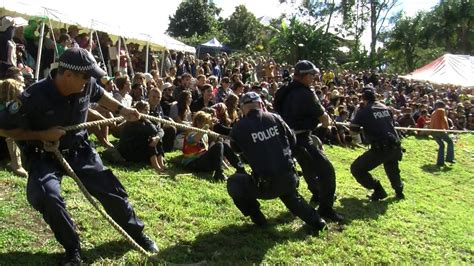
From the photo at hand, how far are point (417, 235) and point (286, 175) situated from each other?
2.62 metres

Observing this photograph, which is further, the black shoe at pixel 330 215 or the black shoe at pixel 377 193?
the black shoe at pixel 377 193

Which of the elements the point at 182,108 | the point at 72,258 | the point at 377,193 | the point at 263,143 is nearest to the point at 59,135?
the point at 72,258

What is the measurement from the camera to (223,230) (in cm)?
567

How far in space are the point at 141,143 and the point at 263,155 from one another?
295cm

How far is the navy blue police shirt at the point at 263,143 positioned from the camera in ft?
17.1

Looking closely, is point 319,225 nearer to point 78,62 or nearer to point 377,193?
point 377,193

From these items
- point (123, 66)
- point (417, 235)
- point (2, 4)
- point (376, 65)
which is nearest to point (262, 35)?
point (376, 65)

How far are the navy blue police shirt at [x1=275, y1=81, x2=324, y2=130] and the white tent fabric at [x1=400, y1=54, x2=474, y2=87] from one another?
57.1 feet

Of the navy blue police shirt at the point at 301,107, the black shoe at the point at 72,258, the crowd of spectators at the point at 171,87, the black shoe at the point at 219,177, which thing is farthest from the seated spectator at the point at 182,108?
the black shoe at the point at 72,258

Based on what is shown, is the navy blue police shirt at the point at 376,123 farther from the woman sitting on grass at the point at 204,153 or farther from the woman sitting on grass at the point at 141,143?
the woman sitting on grass at the point at 141,143

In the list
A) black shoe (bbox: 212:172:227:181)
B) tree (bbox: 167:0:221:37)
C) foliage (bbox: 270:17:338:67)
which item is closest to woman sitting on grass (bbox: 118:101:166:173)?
black shoe (bbox: 212:172:227:181)

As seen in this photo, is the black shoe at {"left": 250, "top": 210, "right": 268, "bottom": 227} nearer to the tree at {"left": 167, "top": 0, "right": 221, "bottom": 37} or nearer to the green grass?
the green grass

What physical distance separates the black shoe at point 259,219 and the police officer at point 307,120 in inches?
36.0

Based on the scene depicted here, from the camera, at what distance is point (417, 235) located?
22.2ft
